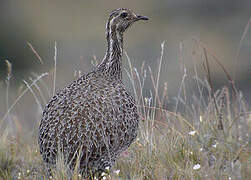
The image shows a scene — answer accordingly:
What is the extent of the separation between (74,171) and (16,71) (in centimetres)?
1831

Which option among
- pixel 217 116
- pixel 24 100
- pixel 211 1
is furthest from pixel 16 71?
pixel 217 116

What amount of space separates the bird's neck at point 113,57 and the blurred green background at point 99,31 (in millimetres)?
12453

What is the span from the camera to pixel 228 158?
5.90 meters

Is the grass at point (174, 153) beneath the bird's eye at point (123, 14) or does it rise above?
beneath

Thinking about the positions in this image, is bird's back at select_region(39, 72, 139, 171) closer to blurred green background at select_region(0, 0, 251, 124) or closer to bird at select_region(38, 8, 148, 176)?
bird at select_region(38, 8, 148, 176)

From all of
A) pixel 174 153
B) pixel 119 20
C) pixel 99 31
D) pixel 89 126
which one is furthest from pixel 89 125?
pixel 99 31

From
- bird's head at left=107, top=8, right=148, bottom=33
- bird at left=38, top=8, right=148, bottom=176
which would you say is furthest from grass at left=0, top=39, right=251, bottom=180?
bird's head at left=107, top=8, right=148, bottom=33

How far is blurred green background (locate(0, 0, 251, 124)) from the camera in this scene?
2052cm

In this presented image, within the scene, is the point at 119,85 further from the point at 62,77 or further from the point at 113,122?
the point at 62,77

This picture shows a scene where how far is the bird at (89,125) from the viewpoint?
5.41 meters

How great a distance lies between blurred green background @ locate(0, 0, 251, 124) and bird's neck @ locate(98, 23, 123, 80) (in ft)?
40.9

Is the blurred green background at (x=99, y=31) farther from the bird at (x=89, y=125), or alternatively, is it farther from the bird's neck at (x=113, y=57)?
the bird at (x=89, y=125)

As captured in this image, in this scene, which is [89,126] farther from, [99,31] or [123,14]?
[99,31]

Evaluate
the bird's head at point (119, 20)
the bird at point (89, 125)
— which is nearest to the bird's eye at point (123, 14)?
the bird's head at point (119, 20)
